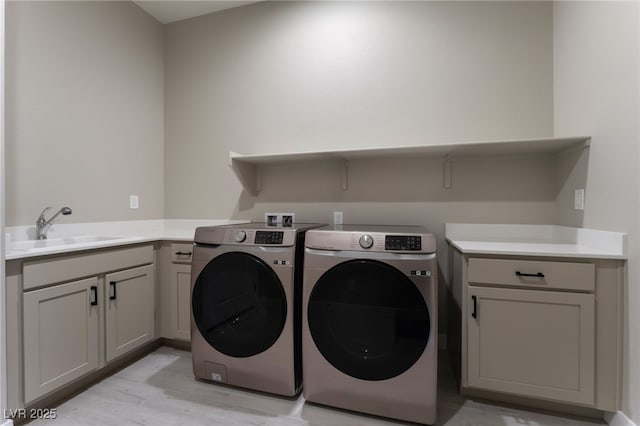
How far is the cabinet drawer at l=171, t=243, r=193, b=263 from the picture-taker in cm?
212

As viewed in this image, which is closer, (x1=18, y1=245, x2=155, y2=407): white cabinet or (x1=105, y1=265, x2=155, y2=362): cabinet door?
(x1=18, y1=245, x2=155, y2=407): white cabinet

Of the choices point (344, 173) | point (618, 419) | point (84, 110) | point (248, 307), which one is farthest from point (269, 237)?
point (618, 419)

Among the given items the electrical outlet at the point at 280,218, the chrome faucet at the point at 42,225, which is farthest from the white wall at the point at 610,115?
the chrome faucet at the point at 42,225

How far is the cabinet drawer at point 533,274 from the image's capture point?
141 cm

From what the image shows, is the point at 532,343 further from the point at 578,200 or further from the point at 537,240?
the point at 578,200

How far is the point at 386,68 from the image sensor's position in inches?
86.6

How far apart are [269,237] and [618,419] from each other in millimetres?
1832

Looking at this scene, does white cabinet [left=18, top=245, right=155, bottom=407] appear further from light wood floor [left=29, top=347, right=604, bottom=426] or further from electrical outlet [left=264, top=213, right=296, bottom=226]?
electrical outlet [left=264, top=213, right=296, bottom=226]

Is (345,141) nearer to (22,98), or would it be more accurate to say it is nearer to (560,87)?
(560,87)

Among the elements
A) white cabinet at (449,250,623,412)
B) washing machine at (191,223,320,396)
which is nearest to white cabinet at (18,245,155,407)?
washing machine at (191,223,320,396)

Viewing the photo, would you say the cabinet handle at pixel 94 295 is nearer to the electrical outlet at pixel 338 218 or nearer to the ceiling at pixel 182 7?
the electrical outlet at pixel 338 218

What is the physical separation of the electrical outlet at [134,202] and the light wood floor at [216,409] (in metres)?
1.29

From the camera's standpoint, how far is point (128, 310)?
1.93 m

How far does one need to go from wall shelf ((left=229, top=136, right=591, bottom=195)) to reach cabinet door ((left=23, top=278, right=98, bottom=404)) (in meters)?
1.22
